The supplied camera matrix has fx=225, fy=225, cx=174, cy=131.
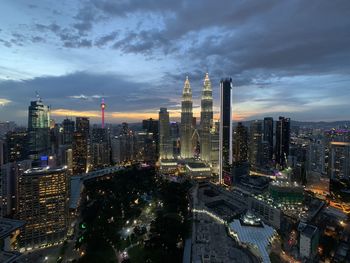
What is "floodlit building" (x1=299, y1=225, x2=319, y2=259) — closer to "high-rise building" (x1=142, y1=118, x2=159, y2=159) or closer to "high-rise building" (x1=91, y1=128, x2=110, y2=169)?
"high-rise building" (x1=91, y1=128, x2=110, y2=169)

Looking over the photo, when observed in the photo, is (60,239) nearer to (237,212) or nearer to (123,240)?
(123,240)

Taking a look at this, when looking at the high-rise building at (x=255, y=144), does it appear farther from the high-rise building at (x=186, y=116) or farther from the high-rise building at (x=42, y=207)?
the high-rise building at (x=42, y=207)

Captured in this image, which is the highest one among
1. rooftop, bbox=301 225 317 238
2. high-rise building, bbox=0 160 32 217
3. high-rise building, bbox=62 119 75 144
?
high-rise building, bbox=62 119 75 144

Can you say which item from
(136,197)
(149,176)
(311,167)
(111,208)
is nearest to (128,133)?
(149,176)

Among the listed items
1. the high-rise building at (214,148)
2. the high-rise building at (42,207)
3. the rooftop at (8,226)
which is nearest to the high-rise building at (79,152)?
the high-rise building at (42,207)

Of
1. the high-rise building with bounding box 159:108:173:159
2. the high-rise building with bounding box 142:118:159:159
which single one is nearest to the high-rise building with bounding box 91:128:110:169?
the high-rise building with bounding box 159:108:173:159
